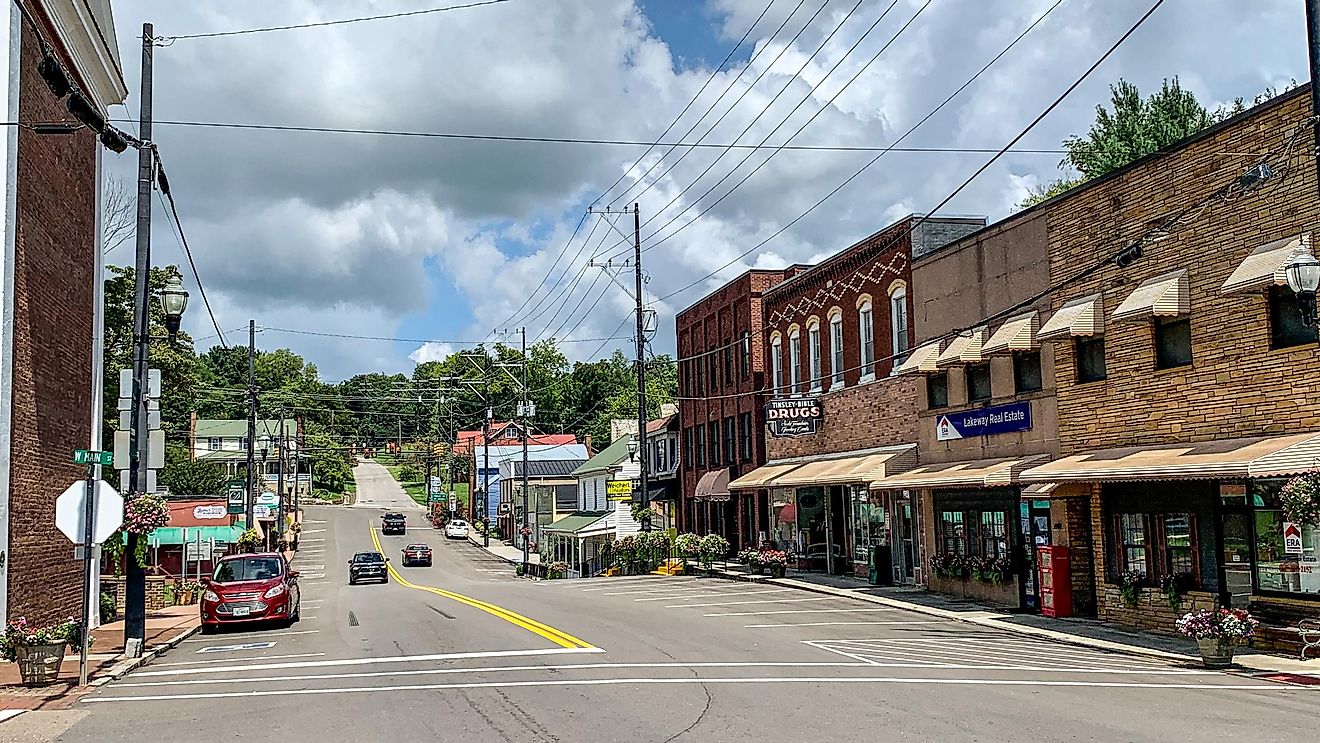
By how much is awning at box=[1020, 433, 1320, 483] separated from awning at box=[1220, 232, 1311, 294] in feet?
7.64

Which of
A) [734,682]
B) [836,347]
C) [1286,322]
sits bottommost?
[734,682]

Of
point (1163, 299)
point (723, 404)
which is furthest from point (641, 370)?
point (1163, 299)

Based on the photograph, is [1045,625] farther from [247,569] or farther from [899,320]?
[247,569]

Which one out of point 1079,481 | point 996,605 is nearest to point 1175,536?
point 1079,481

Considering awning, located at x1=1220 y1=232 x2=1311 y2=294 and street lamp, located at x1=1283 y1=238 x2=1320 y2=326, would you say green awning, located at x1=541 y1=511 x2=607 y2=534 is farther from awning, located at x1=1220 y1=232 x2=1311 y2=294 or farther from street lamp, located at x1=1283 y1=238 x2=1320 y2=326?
street lamp, located at x1=1283 y1=238 x2=1320 y2=326

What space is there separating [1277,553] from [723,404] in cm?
2954

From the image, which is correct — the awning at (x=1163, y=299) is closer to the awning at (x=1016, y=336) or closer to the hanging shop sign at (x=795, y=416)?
the awning at (x=1016, y=336)

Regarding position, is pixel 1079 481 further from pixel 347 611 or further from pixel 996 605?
pixel 347 611

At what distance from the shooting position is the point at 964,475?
26.1 m

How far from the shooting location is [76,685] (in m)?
16.6

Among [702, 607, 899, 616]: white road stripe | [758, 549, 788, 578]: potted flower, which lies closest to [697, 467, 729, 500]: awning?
[758, 549, 788, 578]: potted flower

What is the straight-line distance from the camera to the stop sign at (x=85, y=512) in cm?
1731

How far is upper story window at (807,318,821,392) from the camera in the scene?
38.9 m

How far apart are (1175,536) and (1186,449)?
2.04 metres
